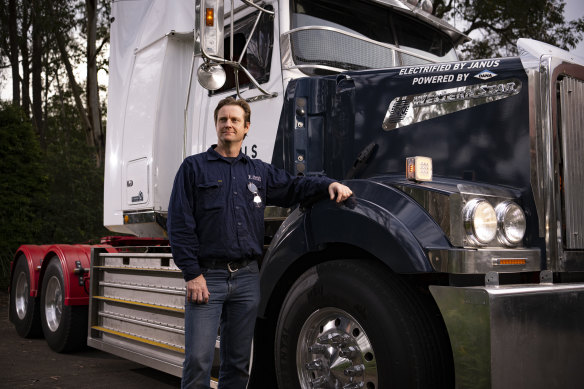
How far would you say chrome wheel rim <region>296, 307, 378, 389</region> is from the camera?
11.4 ft

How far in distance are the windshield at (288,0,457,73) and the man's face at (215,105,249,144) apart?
1.15 metres

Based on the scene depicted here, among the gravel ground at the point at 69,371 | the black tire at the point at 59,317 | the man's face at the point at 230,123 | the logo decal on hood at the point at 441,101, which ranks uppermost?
the logo decal on hood at the point at 441,101

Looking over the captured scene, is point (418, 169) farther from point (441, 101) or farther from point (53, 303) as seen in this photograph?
point (53, 303)

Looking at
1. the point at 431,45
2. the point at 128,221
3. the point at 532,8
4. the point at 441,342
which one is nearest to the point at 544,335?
the point at 441,342

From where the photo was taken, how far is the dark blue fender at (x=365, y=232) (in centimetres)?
329

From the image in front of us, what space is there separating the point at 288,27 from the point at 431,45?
1593 mm

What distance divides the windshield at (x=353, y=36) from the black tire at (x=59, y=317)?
4074 millimetres

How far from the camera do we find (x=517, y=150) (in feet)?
12.1

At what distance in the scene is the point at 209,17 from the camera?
13.0 ft

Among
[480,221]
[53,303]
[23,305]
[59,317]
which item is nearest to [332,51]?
[480,221]

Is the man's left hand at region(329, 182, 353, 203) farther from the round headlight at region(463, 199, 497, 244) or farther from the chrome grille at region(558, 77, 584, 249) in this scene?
the chrome grille at region(558, 77, 584, 249)

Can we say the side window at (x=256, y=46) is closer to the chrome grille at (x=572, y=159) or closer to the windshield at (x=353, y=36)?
the windshield at (x=353, y=36)

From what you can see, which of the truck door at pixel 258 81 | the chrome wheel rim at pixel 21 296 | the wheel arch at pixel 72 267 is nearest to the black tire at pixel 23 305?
the chrome wheel rim at pixel 21 296

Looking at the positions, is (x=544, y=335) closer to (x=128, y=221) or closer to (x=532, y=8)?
(x=128, y=221)
